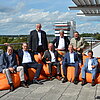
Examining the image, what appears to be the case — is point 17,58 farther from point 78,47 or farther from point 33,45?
point 78,47

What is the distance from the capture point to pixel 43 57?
735 centimetres

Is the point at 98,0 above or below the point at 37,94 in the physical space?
above

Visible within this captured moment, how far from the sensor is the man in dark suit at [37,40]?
734cm

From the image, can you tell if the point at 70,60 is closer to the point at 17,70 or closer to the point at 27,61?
the point at 27,61

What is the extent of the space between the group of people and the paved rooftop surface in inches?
9.8

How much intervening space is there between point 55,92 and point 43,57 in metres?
1.87

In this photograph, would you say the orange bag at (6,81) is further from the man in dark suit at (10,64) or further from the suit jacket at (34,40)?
the suit jacket at (34,40)

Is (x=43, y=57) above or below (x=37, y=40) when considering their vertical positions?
below

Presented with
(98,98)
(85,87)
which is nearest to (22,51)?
(85,87)

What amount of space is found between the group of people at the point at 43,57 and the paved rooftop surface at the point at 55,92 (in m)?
0.25

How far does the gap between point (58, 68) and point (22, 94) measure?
1.96m

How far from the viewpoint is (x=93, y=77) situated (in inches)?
251

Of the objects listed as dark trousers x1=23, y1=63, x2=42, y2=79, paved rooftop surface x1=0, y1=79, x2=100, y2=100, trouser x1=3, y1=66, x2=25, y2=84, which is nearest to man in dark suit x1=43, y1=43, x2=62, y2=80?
dark trousers x1=23, y1=63, x2=42, y2=79

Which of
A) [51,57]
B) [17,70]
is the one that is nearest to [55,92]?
[17,70]
